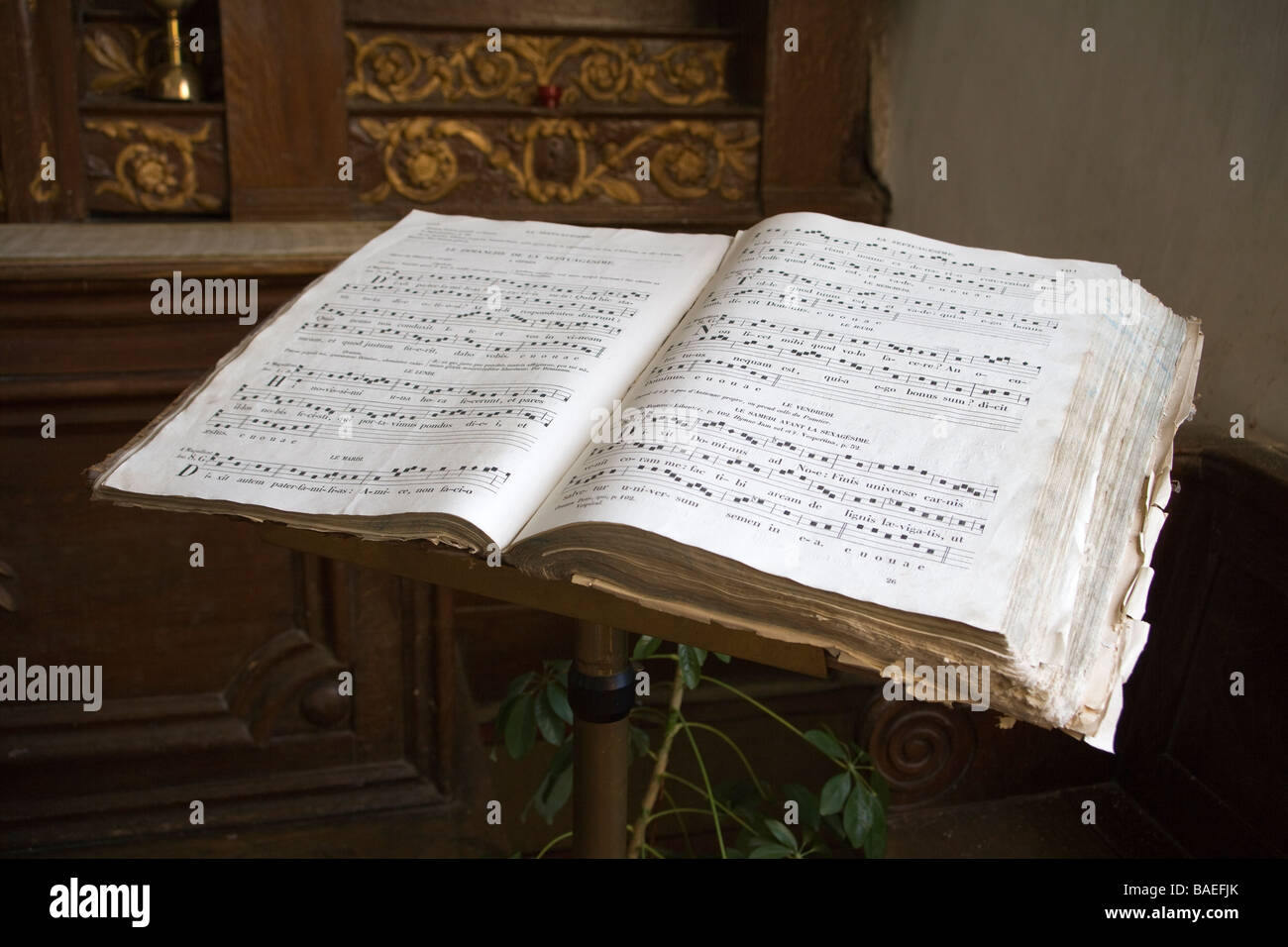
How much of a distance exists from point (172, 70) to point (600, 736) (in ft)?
5.26

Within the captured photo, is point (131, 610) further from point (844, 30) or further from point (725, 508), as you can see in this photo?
point (844, 30)

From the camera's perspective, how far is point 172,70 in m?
1.94

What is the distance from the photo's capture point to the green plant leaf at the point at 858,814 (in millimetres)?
1428

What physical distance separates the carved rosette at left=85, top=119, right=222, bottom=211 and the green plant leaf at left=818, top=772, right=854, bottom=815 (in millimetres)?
1533

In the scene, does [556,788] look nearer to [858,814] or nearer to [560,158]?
[858,814]

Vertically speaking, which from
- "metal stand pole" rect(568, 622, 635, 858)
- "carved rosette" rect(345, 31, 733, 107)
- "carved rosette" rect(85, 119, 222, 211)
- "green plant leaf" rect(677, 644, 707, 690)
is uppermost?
"carved rosette" rect(345, 31, 733, 107)

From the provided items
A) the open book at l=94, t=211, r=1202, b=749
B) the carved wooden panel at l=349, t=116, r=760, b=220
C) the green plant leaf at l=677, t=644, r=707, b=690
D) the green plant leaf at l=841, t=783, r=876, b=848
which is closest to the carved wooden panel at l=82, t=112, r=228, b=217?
the carved wooden panel at l=349, t=116, r=760, b=220

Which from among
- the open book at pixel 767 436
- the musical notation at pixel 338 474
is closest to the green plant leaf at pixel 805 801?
the open book at pixel 767 436

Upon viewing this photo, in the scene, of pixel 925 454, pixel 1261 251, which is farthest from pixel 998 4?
pixel 925 454

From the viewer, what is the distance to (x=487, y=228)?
1.11 m

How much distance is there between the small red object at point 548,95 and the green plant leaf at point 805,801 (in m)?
1.37

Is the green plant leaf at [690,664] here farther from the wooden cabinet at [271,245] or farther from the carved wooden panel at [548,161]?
the carved wooden panel at [548,161]

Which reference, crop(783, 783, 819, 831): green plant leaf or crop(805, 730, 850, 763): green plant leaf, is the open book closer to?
crop(805, 730, 850, 763): green plant leaf

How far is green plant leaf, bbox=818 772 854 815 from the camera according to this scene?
144cm
